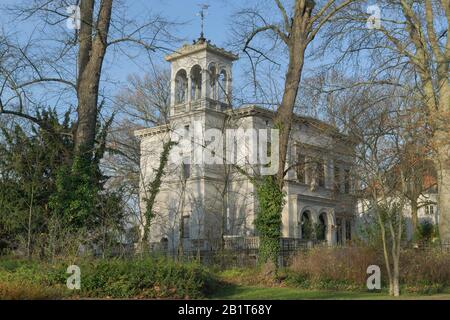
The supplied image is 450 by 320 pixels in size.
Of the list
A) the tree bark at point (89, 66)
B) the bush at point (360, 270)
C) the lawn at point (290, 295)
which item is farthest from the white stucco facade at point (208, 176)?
the lawn at point (290, 295)

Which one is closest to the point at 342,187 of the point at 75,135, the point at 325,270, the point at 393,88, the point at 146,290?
the point at 393,88

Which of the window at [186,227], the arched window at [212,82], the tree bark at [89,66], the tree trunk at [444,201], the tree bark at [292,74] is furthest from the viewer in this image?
the window at [186,227]

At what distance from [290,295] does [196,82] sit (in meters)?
31.5

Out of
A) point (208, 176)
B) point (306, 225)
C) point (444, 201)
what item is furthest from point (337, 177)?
A: point (208, 176)

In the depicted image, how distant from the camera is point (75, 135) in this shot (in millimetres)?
18516

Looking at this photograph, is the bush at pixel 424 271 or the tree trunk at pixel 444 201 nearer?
the bush at pixel 424 271

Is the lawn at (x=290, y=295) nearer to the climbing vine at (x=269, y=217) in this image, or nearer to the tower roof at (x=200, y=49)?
the climbing vine at (x=269, y=217)

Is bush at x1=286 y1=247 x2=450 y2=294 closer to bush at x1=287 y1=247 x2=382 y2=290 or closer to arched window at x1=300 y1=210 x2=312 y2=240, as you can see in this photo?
bush at x1=287 y1=247 x2=382 y2=290

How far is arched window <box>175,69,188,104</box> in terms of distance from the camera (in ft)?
146

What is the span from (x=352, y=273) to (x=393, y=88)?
28.2ft

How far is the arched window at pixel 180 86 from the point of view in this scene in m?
44.5

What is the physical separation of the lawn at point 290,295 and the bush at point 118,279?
3.31 feet

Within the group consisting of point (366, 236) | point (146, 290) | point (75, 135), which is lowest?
point (146, 290)

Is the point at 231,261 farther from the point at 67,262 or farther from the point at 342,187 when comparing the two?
the point at 342,187
